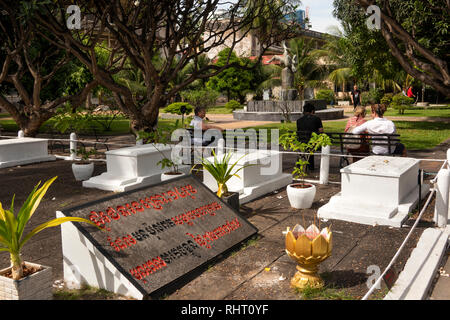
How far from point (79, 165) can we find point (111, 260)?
665cm

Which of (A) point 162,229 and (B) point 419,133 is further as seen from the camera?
(B) point 419,133

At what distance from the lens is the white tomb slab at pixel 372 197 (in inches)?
282

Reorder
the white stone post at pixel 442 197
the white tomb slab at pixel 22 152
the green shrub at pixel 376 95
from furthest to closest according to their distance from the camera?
1. the green shrub at pixel 376 95
2. the white tomb slab at pixel 22 152
3. the white stone post at pixel 442 197

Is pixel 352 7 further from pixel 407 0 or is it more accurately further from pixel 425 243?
pixel 425 243

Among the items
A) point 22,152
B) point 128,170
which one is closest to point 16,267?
point 128,170

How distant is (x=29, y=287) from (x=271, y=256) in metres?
2.93

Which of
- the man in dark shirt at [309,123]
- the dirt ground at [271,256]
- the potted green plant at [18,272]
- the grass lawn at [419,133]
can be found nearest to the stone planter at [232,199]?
the dirt ground at [271,256]

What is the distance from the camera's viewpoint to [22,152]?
13.5 metres

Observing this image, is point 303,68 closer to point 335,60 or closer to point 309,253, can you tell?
point 335,60

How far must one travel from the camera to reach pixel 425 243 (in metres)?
5.89

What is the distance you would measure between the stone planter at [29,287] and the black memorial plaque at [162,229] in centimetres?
58

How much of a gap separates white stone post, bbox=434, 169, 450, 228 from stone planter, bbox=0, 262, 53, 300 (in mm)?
5454

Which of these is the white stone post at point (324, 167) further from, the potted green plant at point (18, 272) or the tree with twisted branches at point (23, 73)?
the tree with twisted branches at point (23, 73)
